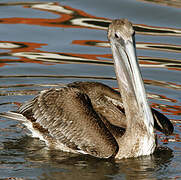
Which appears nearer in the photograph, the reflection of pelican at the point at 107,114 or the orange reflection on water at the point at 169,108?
the reflection of pelican at the point at 107,114

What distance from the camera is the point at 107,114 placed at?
24.5 ft

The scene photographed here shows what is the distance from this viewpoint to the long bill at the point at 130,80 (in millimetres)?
6586

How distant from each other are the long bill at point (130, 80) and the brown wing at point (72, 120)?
1.34 feet

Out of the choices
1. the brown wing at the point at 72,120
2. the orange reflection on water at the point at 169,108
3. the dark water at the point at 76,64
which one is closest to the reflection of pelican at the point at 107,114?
the brown wing at the point at 72,120

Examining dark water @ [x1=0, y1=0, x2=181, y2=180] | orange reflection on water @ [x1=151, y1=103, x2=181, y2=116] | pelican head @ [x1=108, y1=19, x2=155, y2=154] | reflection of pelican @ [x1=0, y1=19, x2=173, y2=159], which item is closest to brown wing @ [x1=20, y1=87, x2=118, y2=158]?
reflection of pelican @ [x1=0, y1=19, x2=173, y2=159]

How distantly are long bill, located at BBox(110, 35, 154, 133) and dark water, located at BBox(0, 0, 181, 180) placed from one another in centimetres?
56

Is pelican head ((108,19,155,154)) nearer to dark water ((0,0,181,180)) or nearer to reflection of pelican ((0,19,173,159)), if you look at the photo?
reflection of pelican ((0,19,173,159))

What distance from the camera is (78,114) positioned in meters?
7.05

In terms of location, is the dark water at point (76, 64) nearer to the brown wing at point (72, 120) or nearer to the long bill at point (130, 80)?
the brown wing at point (72, 120)

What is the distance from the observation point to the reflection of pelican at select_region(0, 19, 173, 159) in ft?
22.0

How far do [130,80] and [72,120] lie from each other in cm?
86

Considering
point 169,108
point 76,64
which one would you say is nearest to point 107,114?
point 169,108

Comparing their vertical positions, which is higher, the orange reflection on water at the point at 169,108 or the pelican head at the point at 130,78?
the pelican head at the point at 130,78

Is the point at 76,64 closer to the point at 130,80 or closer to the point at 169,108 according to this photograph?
the point at 169,108
